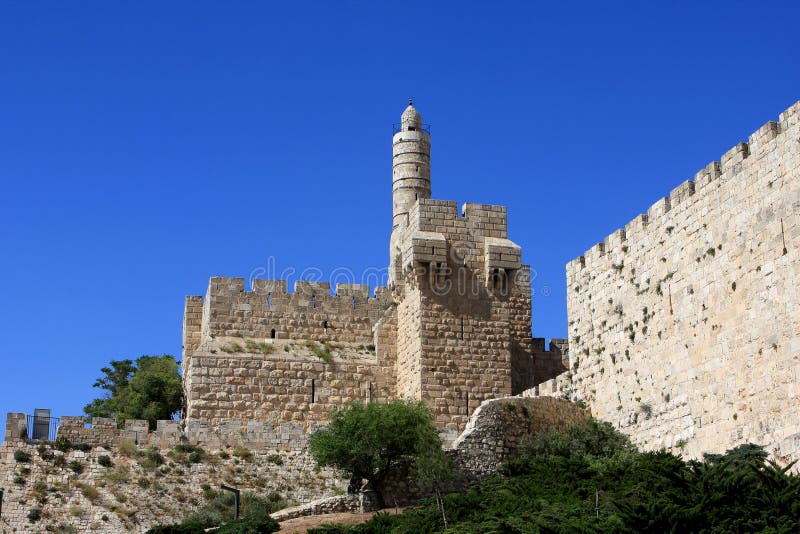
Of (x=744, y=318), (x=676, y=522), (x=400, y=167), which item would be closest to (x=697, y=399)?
(x=744, y=318)

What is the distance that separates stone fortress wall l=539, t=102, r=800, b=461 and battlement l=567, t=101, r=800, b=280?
0.02 m

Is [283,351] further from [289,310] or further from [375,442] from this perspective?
[375,442]

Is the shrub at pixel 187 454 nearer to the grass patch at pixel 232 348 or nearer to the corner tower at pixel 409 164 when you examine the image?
the grass patch at pixel 232 348

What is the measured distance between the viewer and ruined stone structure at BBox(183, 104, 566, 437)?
87.7ft

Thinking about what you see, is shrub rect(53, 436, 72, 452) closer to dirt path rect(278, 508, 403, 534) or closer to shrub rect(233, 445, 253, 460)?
shrub rect(233, 445, 253, 460)

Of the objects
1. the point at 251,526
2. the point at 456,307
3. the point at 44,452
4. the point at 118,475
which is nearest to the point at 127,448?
the point at 118,475

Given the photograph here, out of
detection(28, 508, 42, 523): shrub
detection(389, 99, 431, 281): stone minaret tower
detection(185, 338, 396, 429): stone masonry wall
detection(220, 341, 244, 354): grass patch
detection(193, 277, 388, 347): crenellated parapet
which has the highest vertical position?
detection(389, 99, 431, 281): stone minaret tower

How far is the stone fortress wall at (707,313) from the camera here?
18.8m

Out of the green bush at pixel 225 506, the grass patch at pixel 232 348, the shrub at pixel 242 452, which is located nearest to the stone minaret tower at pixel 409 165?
the grass patch at pixel 232 348

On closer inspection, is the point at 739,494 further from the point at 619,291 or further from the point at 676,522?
the point at 619,291

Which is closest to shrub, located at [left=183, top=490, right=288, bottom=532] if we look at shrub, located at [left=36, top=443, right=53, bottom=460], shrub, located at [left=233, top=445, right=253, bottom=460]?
shrub, located at [left=233, top=445, right=253, bottom=460]

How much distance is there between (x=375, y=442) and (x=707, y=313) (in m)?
5.92

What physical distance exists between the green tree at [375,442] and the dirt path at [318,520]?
2.56 ft

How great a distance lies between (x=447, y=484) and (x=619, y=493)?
177 inches
